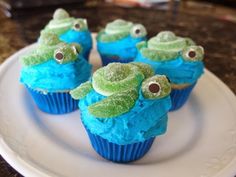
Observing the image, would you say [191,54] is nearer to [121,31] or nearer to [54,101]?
[121,31]

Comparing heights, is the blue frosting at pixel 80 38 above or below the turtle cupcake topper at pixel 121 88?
below

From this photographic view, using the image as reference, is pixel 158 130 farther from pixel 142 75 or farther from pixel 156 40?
pixel 156 40

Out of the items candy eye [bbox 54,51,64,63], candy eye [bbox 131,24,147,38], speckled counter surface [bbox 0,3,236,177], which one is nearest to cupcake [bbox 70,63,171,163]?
candy eye [bbox 54,51,64,63]

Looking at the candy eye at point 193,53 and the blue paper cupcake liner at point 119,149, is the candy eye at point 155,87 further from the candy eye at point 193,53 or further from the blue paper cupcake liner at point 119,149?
the candy eye at point 193,53

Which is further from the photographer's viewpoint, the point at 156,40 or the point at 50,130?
the point at 156,40

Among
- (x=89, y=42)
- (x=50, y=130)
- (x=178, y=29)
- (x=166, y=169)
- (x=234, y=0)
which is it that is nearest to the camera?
(x=166, y=169)

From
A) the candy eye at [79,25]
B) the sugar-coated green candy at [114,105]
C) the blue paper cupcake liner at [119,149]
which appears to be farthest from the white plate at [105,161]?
the candy eye at [79,25]

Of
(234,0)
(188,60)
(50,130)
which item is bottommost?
(234,0)

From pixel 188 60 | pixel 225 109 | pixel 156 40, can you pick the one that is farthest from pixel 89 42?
pixel 225 109
